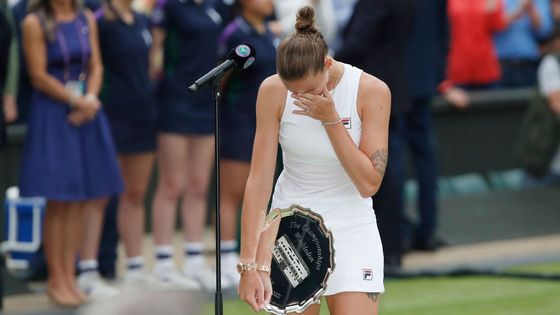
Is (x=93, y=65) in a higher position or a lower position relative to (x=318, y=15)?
lower

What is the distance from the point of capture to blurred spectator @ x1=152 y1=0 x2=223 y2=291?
9.50 m

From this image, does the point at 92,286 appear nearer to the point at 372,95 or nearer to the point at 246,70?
the point at 246,70

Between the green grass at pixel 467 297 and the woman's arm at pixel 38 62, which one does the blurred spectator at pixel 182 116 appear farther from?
the woman's arm at pixel 38 62

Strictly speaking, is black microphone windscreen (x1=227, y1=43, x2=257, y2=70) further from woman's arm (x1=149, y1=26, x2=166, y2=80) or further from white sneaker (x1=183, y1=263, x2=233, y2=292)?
white sneaker (x1=183, y1=263, x2=233, y2=292)

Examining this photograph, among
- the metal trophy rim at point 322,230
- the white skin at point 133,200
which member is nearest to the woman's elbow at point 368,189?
the metal trophy rim at point 322,230

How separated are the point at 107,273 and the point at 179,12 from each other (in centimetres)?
191

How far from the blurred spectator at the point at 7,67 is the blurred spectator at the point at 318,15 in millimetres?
2398

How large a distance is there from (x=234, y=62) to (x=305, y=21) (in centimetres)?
31

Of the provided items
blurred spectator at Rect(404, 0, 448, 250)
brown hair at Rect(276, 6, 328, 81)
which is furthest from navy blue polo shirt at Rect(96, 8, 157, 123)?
brown hair at Rect(276, 6, 328, 81)

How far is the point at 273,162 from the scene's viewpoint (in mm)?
5473

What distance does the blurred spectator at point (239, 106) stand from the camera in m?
9.59

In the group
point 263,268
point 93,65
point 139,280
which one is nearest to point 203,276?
point 139,280

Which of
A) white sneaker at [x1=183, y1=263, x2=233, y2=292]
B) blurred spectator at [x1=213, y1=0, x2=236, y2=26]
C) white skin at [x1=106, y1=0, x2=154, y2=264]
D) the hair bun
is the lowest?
white sneaker at [x1=183, y1=263, x2=233, y2=292]

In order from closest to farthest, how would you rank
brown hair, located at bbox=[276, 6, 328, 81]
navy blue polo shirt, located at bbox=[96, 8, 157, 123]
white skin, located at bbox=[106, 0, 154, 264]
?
1. brown hair, located at bbox=[276, 6, 328, 81]
2. navy blue polo shirt, located at bbox=[96, 8, 157, 123]
3. white skin, located at bbox=[106, 0, 154, 264]
